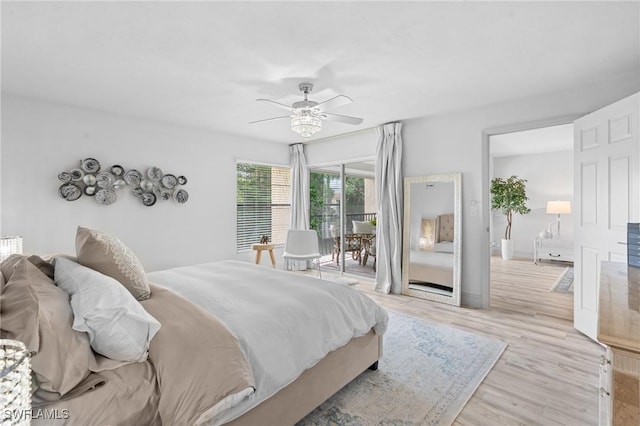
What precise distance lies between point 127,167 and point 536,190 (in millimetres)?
8487

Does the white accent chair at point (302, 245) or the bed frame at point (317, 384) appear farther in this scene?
the white accent chair at point (302, 245)

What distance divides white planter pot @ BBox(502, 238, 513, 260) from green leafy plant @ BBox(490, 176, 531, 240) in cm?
29

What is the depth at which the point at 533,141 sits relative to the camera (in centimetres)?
617

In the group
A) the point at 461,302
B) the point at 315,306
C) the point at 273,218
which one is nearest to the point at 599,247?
the point at 461,302

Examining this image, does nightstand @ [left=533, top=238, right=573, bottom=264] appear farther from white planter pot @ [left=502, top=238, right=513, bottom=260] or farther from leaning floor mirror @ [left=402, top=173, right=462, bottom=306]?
leaning floor mirror @ [left=402, top=173, right=462, bottom=306]

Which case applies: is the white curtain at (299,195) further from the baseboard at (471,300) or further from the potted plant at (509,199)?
the potted plant at (509,199)

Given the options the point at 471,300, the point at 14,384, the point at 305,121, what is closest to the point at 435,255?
the point at 471,300

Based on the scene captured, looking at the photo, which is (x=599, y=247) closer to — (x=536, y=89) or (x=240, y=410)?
(x=536, y=89)

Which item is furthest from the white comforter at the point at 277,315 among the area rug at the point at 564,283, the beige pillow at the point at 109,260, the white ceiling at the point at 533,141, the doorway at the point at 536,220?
the white ceiling at the point at 533,141

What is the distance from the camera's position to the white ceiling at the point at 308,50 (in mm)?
1979

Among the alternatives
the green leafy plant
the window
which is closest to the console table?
the window

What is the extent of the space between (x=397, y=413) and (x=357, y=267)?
3.66 m

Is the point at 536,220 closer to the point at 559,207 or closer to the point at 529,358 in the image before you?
the point at 559,207

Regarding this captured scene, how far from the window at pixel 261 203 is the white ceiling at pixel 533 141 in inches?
154
